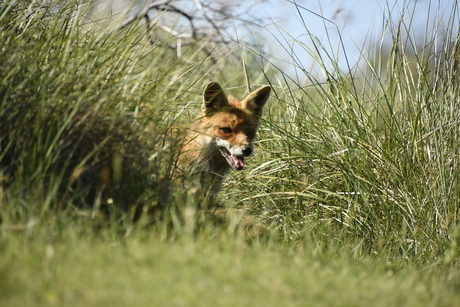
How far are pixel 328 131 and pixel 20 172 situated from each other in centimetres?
335

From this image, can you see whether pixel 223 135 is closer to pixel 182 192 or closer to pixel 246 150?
pixel 246 150

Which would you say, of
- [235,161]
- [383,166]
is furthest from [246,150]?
[383,166]

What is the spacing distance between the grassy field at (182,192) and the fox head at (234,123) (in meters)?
0.24

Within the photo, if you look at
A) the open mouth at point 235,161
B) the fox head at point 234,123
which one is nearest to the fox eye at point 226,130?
the fox head at point 234,123

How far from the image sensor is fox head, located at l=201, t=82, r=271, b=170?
5754 millimetres

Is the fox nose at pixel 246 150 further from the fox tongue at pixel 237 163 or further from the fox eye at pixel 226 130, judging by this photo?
the fox eye at pixel 226 130

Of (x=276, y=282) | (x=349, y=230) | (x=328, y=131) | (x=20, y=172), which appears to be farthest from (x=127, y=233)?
(x=328, y=131)

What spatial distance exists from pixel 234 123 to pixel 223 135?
0.18m

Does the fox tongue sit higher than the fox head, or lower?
lower

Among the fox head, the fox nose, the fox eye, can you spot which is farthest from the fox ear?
the fox nose

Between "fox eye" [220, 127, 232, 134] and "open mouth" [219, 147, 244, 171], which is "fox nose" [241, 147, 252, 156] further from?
"fox eye" [220, 127, 232, 134]

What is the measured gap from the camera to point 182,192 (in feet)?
13.2

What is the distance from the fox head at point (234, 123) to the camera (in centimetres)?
575

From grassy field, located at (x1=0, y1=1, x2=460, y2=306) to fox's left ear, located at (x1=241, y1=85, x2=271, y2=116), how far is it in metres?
0.34
